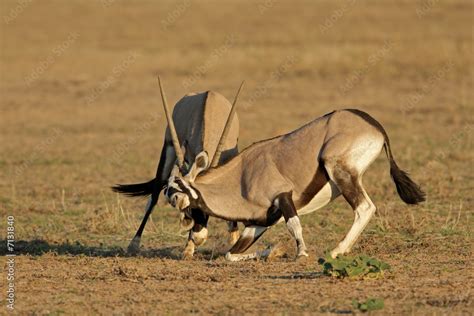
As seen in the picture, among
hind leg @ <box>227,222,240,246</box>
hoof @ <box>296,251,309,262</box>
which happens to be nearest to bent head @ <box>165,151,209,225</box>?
hoof @ <box>296,251,309,262</box>

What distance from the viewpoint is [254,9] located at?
3916 centimetres

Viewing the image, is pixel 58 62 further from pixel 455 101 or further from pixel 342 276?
pixel 342 276

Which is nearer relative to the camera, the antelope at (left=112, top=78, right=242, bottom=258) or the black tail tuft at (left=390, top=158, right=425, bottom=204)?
the black tail tuft at (left=390, top=158, right=425, bottom=204)

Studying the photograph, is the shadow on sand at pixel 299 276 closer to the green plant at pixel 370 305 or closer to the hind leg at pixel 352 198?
the hind leg at pixel 352 198

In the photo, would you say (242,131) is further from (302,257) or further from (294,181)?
(302,257)

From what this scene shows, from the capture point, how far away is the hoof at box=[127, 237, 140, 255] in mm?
9250

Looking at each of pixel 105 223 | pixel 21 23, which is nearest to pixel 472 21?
pixel 21 23

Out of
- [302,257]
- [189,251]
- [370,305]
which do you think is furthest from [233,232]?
[370,305]

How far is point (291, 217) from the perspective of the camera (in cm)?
811

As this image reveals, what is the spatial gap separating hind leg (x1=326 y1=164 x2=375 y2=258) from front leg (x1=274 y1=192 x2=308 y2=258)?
0.89 feet

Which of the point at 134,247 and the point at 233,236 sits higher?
the point at 134,247

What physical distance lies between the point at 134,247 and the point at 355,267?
2.90 meters

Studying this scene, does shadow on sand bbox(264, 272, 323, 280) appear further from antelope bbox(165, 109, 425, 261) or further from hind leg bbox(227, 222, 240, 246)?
hind leg bbox(227, 222, 240, 246)

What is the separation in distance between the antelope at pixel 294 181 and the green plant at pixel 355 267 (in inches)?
37.7
